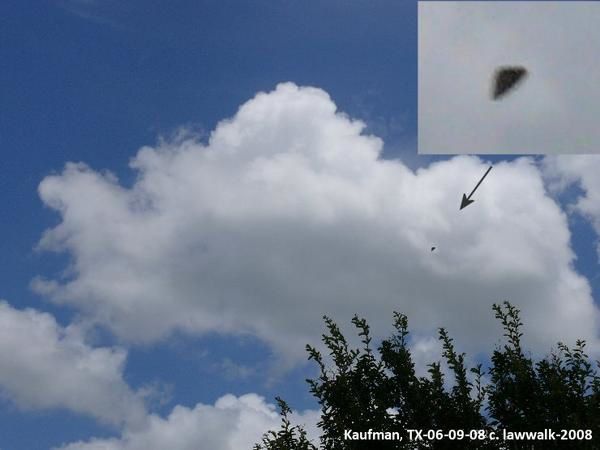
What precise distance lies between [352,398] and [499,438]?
2.91 m

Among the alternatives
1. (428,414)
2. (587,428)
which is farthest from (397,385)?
(587,428)

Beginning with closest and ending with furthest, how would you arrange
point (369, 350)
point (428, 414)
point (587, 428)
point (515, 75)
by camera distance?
point (515, 75)
point (587, 428)
point (428, 414)
point (369, 350)

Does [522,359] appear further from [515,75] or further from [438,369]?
[515,75]

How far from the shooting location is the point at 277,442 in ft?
46.1

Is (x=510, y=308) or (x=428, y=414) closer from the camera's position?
(x=428, y=414)

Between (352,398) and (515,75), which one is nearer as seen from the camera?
(515,75)

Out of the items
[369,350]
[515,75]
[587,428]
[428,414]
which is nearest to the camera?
[515,75]

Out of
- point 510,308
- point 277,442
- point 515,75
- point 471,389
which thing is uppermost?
point 515,75

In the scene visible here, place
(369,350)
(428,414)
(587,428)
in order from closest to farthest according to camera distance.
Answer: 1. (587,428)
2. (428,414)
3. (369,350)

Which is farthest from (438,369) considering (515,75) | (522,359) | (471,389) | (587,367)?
(515,75)

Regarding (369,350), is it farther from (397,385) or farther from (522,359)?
(522,359)

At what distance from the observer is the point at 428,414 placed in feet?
45.2

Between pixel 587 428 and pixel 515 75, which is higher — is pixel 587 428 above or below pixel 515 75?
below

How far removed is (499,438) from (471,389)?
114cm
